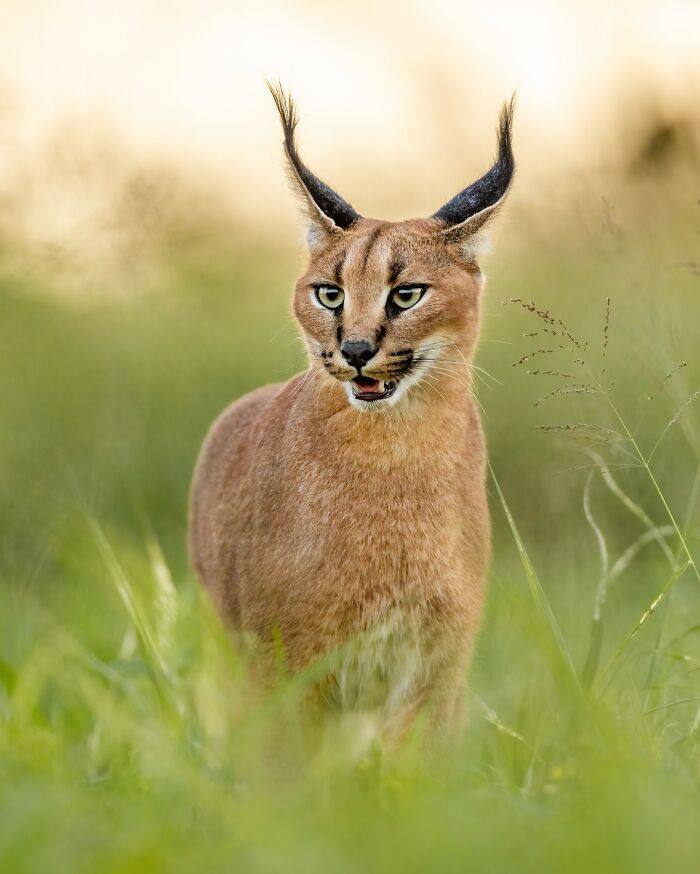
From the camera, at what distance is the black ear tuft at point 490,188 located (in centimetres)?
426

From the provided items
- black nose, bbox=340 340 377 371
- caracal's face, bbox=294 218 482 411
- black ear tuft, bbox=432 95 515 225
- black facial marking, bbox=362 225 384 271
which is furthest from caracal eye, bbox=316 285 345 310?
black ear tuft, bbox=432 95 515 225

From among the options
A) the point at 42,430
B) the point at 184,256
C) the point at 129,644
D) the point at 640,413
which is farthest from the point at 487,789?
the point at 42,430

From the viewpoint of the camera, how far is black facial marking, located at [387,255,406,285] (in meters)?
3.99

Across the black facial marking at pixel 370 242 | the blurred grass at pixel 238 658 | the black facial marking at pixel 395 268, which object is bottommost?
the blurred grass at pixel 238 658

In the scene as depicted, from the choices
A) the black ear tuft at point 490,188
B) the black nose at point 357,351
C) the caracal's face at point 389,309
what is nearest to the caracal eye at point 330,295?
the caracal's face at point 389,309

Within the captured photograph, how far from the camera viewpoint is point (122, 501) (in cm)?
831

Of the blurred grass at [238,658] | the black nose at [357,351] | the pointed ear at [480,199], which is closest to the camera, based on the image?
the blurred grass at [238,658]

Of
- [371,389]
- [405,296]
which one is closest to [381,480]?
[371,389]

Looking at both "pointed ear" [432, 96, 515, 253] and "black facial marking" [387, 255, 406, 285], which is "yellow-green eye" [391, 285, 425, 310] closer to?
"black facial marking" [387, 255, 406, 285]

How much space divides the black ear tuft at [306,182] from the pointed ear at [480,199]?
1.02 feet

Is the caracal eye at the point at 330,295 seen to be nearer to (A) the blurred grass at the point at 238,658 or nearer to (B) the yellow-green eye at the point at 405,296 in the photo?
(B) the yellow-green eye at the point at 405,296

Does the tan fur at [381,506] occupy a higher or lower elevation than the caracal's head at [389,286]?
lower

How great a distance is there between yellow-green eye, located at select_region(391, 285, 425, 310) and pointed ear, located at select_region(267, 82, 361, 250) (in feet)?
1.39

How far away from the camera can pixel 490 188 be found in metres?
4.27
